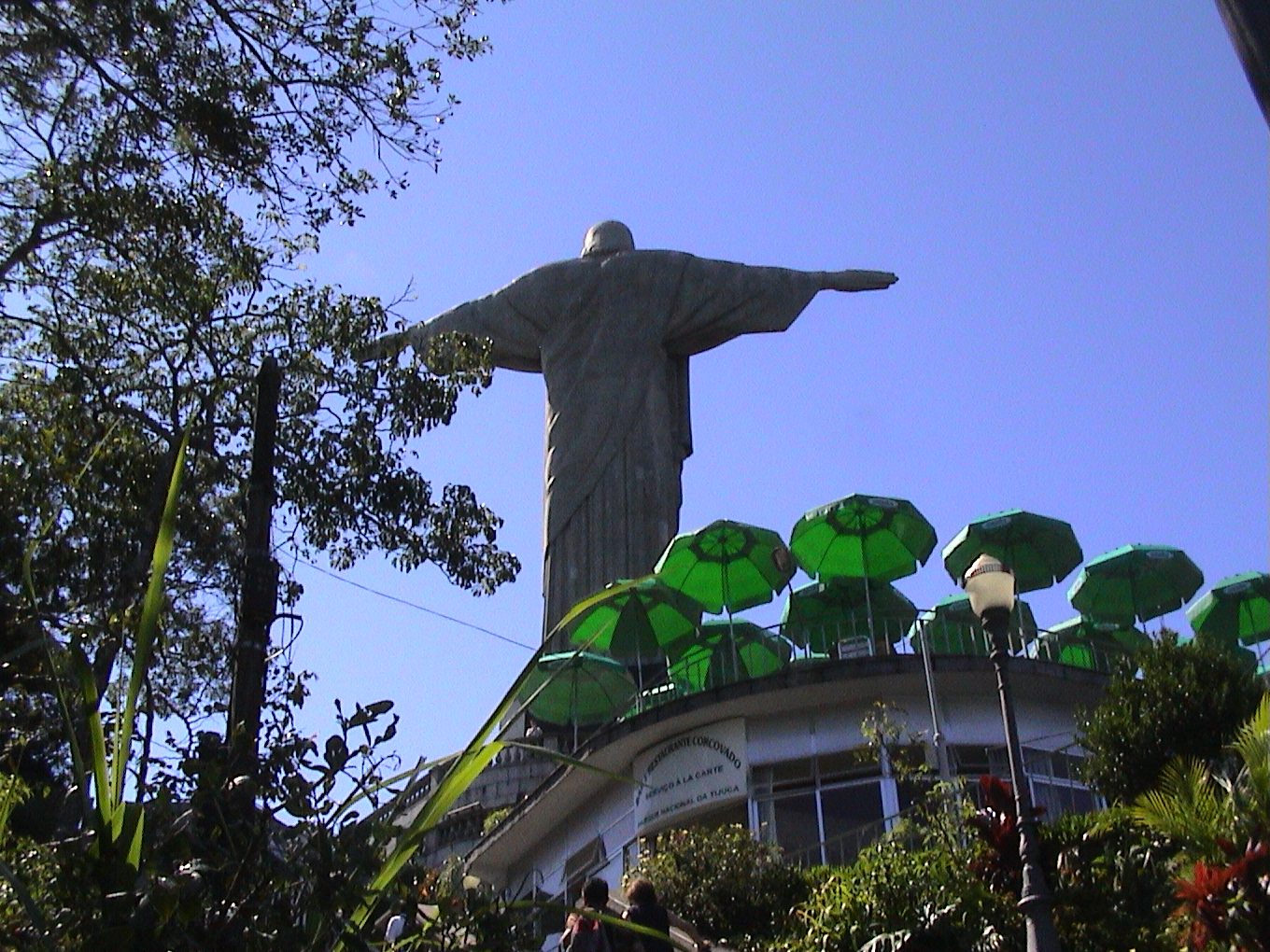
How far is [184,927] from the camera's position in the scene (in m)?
4.02

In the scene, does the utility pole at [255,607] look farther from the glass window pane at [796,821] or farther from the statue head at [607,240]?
the statue head at [607,240]

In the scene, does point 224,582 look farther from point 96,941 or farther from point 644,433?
point 644,433

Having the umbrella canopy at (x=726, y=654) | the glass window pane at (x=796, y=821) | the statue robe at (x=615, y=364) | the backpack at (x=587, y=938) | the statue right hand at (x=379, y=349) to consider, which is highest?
the statue robe at (x=615, y=364)

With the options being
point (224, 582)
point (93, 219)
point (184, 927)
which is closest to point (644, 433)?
point (224, 582)

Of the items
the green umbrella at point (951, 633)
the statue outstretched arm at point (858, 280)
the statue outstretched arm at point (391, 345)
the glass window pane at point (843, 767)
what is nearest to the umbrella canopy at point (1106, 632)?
the green umbrella at point (951, 633)

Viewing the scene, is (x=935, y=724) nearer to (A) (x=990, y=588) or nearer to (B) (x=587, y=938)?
(A) (x=990, y=588)

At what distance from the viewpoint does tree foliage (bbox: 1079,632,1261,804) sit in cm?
1272

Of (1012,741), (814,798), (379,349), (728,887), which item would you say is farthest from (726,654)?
(1012,741)

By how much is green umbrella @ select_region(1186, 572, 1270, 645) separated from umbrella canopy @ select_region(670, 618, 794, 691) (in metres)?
5.74

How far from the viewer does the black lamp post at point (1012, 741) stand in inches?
327

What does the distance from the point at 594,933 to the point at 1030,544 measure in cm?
1352

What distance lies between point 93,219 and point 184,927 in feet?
23.3

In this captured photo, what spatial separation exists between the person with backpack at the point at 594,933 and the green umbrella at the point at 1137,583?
1409cm

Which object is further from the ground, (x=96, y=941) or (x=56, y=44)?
(x=56, y=44)
